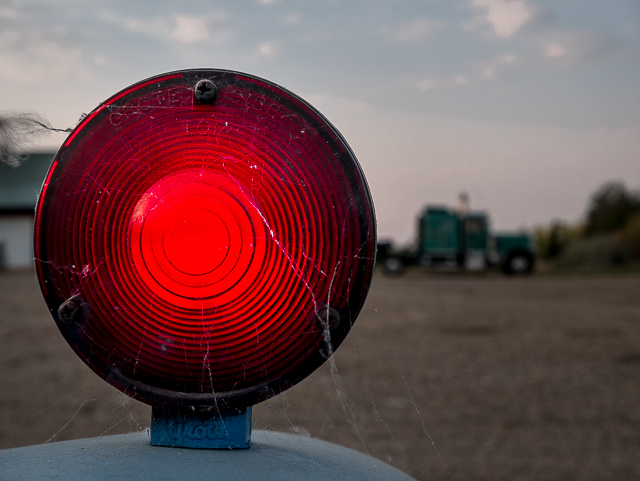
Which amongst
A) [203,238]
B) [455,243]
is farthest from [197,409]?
[455,243]

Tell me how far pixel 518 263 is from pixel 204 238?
23.0m

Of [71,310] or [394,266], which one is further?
[394,266]

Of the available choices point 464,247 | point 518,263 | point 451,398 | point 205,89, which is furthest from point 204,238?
point 518,263

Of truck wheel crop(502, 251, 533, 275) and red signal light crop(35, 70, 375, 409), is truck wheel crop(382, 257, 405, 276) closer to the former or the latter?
truck wheel crop(502, 251, 533, 275)

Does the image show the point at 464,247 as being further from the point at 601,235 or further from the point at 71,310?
the point at 71,310

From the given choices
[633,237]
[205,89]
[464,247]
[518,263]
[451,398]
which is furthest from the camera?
[633,237]

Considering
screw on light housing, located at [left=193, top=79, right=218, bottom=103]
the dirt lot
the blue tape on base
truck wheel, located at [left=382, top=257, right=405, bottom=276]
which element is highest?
screw on light housing, located at [left=193, top=79, right=218, bottom=103]

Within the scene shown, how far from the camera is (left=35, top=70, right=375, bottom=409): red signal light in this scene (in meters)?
0.83

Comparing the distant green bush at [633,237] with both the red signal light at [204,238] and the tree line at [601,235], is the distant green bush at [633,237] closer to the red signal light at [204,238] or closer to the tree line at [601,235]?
the tree line at [601,235]

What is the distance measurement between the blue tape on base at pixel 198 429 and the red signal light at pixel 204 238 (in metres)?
0.05

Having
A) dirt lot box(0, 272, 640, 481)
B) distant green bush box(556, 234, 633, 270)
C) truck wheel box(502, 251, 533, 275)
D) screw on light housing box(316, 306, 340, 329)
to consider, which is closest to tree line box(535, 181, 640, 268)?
distant green bush box(556, 234, 633, 270)

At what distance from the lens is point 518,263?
22.6 m

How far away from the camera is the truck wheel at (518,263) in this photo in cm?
2260

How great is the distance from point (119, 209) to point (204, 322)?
0.19 m
